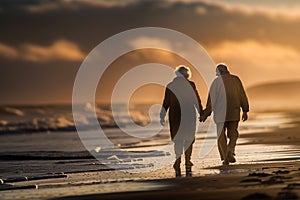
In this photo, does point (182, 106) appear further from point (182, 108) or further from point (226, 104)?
point (226, 104)

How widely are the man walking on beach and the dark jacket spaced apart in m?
0.61

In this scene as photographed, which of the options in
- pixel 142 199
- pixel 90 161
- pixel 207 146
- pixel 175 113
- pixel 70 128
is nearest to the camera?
pixel 142 199

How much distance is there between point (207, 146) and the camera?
23.3m

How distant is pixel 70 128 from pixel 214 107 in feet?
108

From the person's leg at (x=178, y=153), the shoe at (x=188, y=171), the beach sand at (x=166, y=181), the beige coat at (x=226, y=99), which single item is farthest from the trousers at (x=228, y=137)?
the shoe at (x=188, y=171)

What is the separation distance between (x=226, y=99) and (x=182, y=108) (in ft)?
3.69

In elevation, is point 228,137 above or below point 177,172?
above

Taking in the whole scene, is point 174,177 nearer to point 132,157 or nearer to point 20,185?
point 20,185

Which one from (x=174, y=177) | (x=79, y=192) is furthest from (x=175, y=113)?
(x=79, y=192)

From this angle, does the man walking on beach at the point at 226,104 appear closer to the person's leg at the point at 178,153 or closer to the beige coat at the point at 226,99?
the beige coat at the point at 226,99

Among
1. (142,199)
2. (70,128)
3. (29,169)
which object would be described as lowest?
(142,199)

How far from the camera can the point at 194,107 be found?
15727 millimetres

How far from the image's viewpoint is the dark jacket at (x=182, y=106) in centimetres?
1560

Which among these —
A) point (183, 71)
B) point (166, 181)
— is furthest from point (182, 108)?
point (166, 181)
